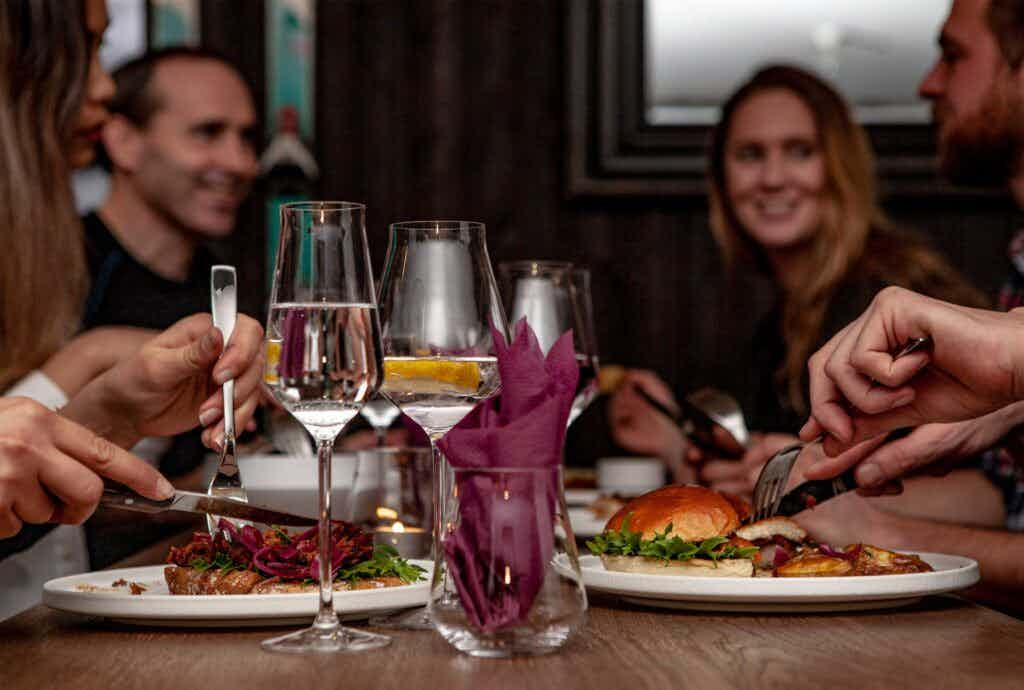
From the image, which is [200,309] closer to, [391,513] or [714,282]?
[714,282]

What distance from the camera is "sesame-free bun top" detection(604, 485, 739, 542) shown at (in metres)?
1.14

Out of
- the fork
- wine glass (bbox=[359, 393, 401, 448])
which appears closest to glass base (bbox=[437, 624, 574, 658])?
the fork

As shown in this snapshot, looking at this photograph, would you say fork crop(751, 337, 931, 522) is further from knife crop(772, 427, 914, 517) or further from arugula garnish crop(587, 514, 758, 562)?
arugula garnish crop(587, 514, 758, 562)

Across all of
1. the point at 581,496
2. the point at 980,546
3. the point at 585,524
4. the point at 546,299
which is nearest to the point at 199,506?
the point at 546,299

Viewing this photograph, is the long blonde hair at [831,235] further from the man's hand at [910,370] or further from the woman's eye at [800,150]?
the man's hand at [910,370]

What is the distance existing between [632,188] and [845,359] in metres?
2.56

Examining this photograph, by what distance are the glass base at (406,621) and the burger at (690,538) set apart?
19 centimetres

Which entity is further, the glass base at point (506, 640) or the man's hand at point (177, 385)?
the man's hand at point (177, 385)

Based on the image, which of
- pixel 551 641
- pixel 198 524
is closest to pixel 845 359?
pixel 551 641

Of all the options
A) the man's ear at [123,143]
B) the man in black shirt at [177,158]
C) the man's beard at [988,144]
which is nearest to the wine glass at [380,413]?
the man's beard at [988,144]

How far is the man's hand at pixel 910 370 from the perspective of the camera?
1.13 meters

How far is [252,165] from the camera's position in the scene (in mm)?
3832

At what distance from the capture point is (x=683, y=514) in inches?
45.2

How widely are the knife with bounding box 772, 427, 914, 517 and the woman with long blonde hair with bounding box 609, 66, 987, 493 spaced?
5.35 feet
